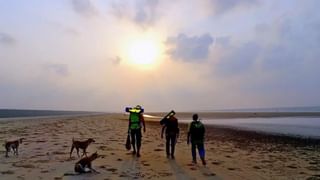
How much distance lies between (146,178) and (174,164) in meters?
3.14

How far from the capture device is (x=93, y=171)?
40.6ft

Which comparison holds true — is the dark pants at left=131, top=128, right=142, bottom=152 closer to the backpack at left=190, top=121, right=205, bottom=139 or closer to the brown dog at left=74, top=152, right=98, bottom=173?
the backpack at left=190, top=121, right=205, bottom=139

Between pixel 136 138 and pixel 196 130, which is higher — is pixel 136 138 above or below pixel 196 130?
below

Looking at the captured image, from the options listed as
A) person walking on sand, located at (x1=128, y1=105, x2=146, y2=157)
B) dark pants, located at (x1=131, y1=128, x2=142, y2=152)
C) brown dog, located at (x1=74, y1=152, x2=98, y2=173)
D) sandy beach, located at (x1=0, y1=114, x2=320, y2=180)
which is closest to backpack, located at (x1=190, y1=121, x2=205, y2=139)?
sandy beach, located at (x1=0, y1=114, x2=320, y2=180)

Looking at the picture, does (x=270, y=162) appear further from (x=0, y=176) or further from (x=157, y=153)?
(x=0, y=176)

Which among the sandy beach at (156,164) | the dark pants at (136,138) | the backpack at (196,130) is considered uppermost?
the backpack at (196,130)

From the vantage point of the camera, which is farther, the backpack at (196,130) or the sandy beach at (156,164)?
the backpack at (196,130)

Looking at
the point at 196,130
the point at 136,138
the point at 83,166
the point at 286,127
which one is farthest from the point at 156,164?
the point at 286,127

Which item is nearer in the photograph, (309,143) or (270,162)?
(270,162)

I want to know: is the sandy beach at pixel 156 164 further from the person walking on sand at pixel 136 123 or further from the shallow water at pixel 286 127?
the shallow water at pixel 286 127

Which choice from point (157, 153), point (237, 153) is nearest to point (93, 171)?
point (157, 153)

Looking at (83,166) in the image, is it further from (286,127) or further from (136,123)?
(286,127)

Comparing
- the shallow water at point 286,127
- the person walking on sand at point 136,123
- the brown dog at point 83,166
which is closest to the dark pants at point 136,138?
the person walking on sand at point 136,123

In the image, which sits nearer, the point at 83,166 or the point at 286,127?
the point at 83,166
